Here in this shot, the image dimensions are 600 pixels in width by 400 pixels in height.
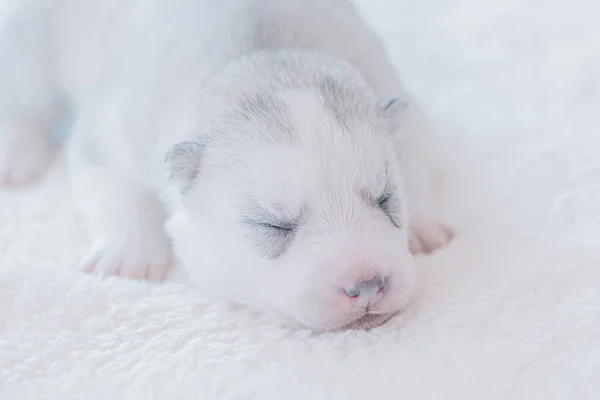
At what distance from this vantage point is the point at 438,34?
320 cm

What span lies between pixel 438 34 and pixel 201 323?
188 cm

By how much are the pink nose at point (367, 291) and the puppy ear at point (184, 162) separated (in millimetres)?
503

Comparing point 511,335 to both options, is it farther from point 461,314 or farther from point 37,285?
point 37,285

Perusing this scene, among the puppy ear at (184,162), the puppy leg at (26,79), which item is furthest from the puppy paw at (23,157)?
the puppy ear at (184,162)

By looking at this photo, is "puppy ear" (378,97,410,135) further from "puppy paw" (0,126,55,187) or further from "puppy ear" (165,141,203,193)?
"puppy paw" (0,126,55,187)

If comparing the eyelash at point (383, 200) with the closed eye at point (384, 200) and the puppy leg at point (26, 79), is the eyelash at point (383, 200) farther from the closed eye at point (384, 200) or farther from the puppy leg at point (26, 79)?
the puppy leg at point (26, 79)

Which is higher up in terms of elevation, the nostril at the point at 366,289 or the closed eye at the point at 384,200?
the closed eye at the point at 384,200

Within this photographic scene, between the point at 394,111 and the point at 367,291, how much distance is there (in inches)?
21.6

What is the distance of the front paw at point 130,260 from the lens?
202 centimetres

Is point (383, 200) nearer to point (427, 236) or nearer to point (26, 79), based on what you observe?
point (427, 236)

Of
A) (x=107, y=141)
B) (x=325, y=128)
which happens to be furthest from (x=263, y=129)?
(x=107, y=141)

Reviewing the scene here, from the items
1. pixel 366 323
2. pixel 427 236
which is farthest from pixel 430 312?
pixel 427 236

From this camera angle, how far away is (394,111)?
1.93 meters

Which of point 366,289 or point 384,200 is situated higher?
point 384,200
